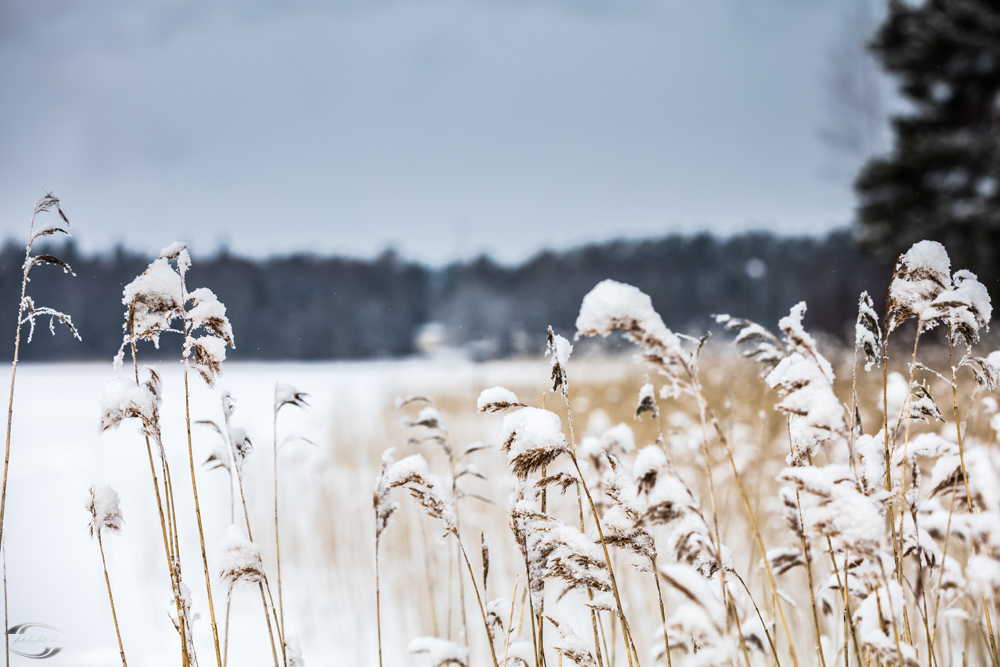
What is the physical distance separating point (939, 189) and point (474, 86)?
486cm

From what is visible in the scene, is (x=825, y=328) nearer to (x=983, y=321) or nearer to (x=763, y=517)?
(x=763, y=517)

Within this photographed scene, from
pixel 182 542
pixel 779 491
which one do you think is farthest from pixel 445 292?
pixel 779 491

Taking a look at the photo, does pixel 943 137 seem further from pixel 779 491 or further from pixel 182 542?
pixel 182 542

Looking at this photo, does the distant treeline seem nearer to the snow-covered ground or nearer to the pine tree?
the snow-covered ground

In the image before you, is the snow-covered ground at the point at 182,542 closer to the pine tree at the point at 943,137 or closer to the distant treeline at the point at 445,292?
the distant treeline at the point at 445,292

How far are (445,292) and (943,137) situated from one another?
5.99 m

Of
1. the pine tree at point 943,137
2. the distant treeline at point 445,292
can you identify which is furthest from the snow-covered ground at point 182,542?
the pine tree at point 943,137

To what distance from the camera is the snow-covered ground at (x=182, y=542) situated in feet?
6.47

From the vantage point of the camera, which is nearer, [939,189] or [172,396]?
[172,396]

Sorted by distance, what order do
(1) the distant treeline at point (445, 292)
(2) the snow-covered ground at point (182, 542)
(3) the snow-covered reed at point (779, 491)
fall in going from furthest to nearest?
(2) the snow-covered ground at point (182, 542), (1) the distant treeline at point (445, 292), (3) the snow-covered reed at point (779, 491)

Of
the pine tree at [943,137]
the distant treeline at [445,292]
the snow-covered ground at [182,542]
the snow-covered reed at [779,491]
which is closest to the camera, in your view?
the snow-covered reed at [779,491]

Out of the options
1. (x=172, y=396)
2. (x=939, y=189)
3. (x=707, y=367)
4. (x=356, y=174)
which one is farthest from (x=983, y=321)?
(x=939, y=189)

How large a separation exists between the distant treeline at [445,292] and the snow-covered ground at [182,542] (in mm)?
209

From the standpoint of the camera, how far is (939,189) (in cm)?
539
